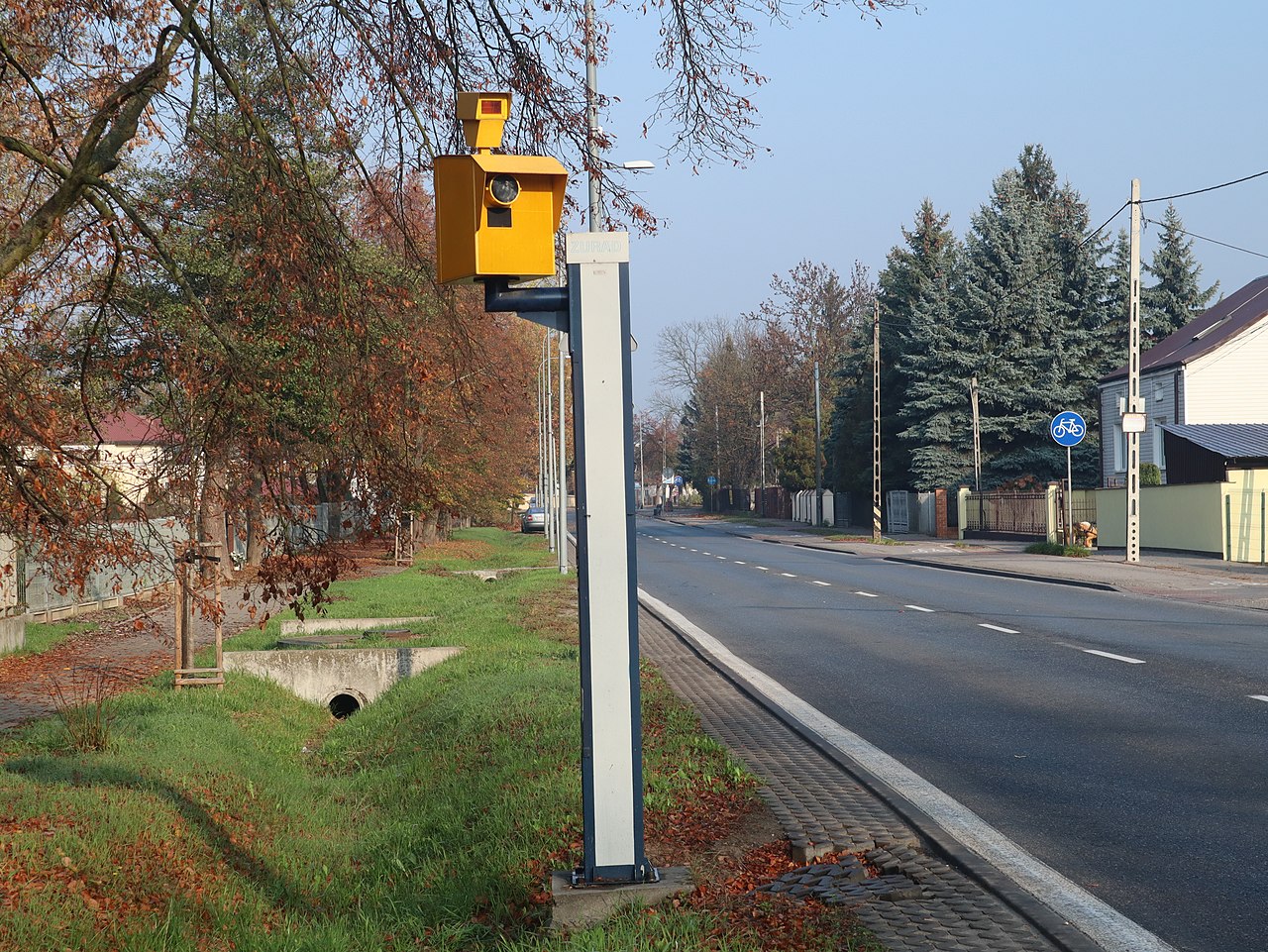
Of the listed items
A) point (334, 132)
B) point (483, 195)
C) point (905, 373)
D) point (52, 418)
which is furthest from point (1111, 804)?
point (905, 373)

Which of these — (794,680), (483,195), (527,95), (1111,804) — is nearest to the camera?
(483,195)

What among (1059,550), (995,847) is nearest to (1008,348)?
(1059,550)

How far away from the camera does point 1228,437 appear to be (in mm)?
38438

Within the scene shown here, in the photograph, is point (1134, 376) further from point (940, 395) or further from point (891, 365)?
point (891, 365)

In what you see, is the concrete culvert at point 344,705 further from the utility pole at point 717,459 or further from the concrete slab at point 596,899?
the utility pole at point 717,459

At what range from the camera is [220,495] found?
679 cm

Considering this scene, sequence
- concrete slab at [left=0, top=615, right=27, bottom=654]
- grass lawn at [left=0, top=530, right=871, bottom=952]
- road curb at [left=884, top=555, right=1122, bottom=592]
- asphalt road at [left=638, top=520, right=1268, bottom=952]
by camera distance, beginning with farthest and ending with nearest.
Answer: road curb at [left=884, top=555, right=1122, bottom=592]
concrete slab at [left=0, top=615, right=27, bottom=654]
grass lawn at [left=0, top=530, right=871, bottom=952]
asphalt road at [left=638, top=520, right=1268, bottom=952]

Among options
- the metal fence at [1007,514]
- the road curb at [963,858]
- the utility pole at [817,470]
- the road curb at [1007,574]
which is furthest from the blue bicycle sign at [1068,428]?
the utility pole at [817,470]

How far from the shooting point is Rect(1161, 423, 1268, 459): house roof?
35688 millimetres

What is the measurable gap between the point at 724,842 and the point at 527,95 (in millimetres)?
4612

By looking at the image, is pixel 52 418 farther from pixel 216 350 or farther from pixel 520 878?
pixel 520 878

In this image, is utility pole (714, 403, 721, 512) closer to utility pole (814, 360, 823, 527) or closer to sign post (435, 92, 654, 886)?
utility pole (814, 360, 823, 527)

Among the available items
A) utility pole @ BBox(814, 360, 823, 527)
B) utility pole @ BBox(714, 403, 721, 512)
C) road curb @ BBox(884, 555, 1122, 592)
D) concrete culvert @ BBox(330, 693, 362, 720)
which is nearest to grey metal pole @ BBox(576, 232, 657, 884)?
concrete culvert @ BBox(330, 693, 362, 720)

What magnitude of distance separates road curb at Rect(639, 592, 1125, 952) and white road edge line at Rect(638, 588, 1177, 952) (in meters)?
0.08
